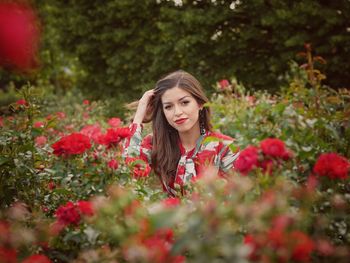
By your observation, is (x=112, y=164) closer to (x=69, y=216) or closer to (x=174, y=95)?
(x=69, y=216)

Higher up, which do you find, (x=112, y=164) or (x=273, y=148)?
(x=273, y=148)

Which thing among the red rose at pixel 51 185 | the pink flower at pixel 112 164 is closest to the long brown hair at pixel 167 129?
the red rose at pixel 51 185

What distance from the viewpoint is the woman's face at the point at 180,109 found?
3174 mm

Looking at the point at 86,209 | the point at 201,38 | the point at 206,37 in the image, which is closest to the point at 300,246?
the point at 86,209

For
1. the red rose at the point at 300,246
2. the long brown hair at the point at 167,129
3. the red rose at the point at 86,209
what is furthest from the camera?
the long brown hair at the point at 167,129

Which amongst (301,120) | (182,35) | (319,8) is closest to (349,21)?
(319,8)

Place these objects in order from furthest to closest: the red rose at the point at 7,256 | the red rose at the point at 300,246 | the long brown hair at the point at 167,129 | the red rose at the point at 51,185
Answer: the long brown hair at the point at 167,129 < the red rose at the point at 51,185 < the red rose at the point at 7,256 < the red rose at the point at 300,246

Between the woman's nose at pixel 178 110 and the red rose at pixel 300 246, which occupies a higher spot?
the woman's nose at pixel 178 110

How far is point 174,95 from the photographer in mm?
3209

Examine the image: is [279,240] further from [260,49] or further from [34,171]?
[260,49]

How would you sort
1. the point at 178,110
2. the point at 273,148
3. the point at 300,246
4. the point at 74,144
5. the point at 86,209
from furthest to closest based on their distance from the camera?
the point at 178,110 < the point at 74,144 < the point at 86,209 < the point at 273,148 < the point at 300,246

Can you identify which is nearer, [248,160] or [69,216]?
[248,160]

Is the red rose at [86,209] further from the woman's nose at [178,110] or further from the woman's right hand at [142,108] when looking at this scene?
the woman's right hand at [142,108]

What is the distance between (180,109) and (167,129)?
307 millimetres
